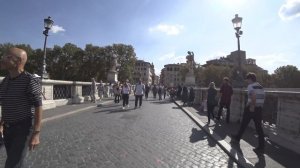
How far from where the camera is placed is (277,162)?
7.19m

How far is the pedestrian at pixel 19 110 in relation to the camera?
163 inches

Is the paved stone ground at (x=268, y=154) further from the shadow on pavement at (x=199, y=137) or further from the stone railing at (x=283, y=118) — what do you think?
the shadow on pavement at (x=199, y=137)

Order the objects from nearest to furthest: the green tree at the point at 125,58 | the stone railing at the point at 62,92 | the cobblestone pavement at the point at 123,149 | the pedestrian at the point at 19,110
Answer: the pedestrian at the point at 19,110 → the cobblestone pavement at the point at 123,149 → the stone railing at the point at 62,92 → the green tree at the point at 125,58

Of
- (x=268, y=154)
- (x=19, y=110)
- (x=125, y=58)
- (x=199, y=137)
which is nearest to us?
(x=19, y=110)

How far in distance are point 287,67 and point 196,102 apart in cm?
8467

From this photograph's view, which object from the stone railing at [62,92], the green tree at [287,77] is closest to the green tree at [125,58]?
the green tree at [287,77]

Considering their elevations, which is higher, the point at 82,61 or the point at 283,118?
the point at 82,61

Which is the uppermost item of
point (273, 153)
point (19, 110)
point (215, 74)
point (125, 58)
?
point (125, 58)

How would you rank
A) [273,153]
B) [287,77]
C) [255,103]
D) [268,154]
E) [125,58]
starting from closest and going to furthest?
[268,154]
[273,153]
[255,103]
[125,58]
[287,77]

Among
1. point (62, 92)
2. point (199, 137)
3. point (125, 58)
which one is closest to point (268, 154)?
point (199, 137)

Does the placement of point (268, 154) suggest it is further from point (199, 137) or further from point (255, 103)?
point (199, 137)

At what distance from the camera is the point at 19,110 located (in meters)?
4.16

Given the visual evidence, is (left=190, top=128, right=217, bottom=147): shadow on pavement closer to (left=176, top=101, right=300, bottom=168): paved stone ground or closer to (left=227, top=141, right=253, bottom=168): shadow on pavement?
(left=176, top=101, right=300, bottom=168): paved stone ground

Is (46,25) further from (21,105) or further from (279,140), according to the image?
(21,105)
